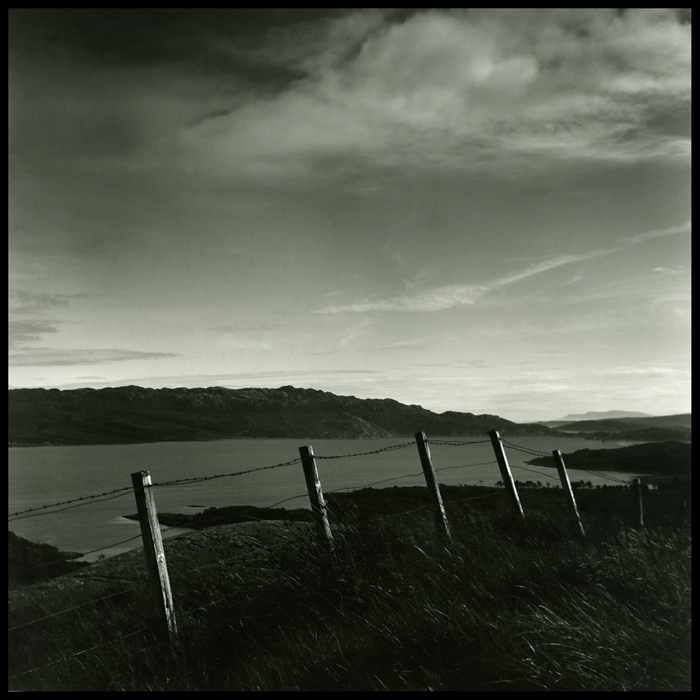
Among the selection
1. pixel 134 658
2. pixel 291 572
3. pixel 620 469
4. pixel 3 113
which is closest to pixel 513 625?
pixel 291 572

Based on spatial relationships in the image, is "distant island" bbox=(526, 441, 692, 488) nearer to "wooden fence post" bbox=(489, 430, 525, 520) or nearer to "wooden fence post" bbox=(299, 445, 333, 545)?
"wooden fence post" bbox=(489, 430, 525, 520)

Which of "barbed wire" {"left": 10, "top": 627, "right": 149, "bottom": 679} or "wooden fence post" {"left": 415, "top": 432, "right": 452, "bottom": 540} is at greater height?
"wooden fence post" {"left": 415, "top": 432, "right": 452, "bottom": 540}

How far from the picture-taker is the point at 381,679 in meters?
3.72

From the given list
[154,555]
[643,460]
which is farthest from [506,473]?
[643,460]

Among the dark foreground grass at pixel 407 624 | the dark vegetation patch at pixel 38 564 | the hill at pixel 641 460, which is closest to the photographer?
the dark foreground grass at pixel 407 624

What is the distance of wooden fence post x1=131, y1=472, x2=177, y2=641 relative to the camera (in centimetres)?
483

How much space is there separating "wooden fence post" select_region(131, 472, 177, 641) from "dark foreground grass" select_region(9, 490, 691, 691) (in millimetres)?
181

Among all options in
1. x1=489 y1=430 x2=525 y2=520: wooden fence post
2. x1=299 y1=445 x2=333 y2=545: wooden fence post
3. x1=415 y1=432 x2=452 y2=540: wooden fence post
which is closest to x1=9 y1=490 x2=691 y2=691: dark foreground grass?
x1=299 y1=445 x2=333 y2=545: wooden fence post

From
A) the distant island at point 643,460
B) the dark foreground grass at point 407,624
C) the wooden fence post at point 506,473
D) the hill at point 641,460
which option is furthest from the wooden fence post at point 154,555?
the distant island at point 643,460

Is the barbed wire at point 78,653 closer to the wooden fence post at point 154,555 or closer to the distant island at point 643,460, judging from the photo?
the wooden fence post at point 154,555

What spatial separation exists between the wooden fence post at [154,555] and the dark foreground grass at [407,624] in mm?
181

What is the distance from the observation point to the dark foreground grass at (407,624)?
360 centimetres

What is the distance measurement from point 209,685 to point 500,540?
298cm

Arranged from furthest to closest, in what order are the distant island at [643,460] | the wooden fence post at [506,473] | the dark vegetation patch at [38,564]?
the distant island at [643,460], the dark vegetation patch at [38,564], the wooden fence post at [506,473]
